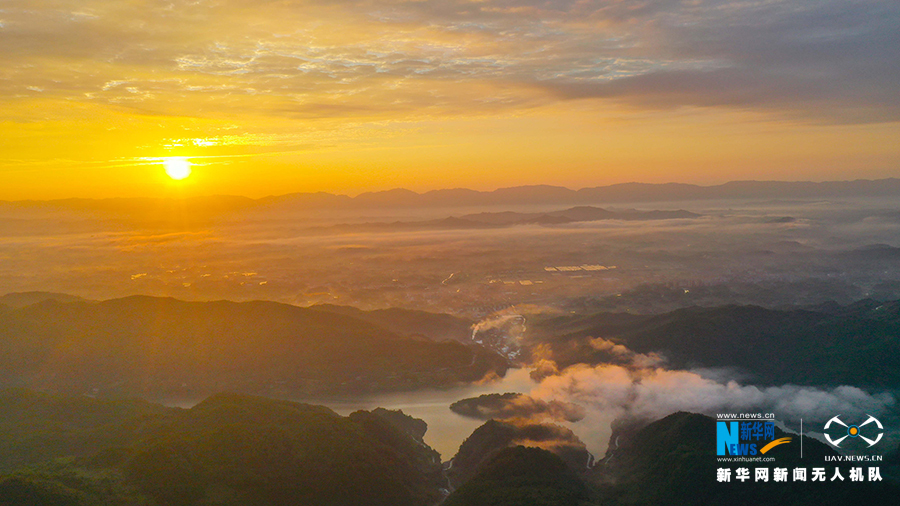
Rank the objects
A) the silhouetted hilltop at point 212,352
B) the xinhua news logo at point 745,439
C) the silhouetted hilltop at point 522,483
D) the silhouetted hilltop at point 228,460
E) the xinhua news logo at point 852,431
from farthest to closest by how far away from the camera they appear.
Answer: the silhouetted hilltop at point 212,352, the xinhua news logo at point 852,431, the xinhua news logo at point 745,439, the silhouetted hilltop at point 522,483, the silhouetted hilltop at point 228,460

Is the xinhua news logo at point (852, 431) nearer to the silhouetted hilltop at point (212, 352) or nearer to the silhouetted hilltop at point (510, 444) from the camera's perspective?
the silhouetted hilltop at point (510, 444)

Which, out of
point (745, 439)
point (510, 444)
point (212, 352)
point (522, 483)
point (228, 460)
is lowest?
point (510, 444)

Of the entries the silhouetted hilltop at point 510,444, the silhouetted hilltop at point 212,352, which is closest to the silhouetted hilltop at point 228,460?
the silhouetted hilltop at point 510,444

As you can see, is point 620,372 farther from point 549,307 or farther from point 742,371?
point 549,307

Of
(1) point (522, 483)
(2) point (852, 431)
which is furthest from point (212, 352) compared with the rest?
(2) point (852, 431)

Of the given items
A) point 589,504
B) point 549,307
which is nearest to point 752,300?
Answer: point 549,307

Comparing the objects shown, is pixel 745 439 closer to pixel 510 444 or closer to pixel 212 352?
pixel 510 444

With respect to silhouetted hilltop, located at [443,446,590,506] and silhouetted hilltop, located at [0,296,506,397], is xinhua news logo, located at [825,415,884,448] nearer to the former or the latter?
silhouetted hilltop, located at [443,446,590,506]

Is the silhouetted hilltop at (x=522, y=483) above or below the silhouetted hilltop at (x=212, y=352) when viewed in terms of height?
below
